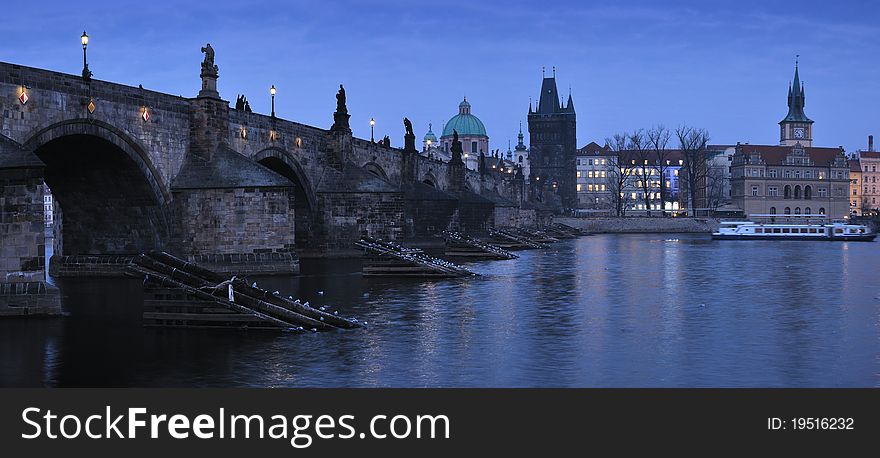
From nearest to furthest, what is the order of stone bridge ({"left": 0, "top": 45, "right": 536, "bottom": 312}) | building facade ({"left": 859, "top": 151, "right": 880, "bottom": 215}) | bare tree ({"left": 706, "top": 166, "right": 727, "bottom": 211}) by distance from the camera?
stone bridge ({"left": 0, "top": 45, "right": 536, "bottom": 312}) < bare tree ({"left": 706, "top": 166, "right": 727, "bottom": 211}) < building facade ({"left": 859, "top": 151, "right": 880, "bottom": 215})

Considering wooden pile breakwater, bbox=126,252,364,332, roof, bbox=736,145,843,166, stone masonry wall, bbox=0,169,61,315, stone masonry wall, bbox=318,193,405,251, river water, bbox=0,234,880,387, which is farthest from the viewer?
roof, bbox=736,145,843,166

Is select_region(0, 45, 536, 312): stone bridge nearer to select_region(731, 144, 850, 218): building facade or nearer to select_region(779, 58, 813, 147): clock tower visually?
select_region(731, 144, 850, 218): building facade

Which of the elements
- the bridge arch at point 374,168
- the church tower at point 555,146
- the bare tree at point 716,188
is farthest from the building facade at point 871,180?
the bridge arch at point 374,168

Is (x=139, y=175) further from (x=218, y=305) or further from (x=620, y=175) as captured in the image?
(x=620, y=175)

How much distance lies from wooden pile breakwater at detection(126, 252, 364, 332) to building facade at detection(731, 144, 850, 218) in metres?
143

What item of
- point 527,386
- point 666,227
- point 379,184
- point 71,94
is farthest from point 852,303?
point 666,227

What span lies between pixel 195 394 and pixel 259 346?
462 cm

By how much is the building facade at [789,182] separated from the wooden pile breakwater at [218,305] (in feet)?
471

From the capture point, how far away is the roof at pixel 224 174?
118 feet

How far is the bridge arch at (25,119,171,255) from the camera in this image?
34.0 m

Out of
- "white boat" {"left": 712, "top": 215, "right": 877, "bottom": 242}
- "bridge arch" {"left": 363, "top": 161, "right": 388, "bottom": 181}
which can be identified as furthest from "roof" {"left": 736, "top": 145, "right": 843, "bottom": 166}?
"bridge arch" {"left": 363, "top": 161, "right": 388, "bottom": 181}

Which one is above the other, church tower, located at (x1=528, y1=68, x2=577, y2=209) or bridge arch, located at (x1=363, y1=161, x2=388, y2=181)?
church tower, located at (x1=528, y1=68, x2=577, y2=209)

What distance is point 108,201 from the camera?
3541 centimetres

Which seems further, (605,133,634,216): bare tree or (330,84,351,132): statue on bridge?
(605,133,634,216): bare tree
